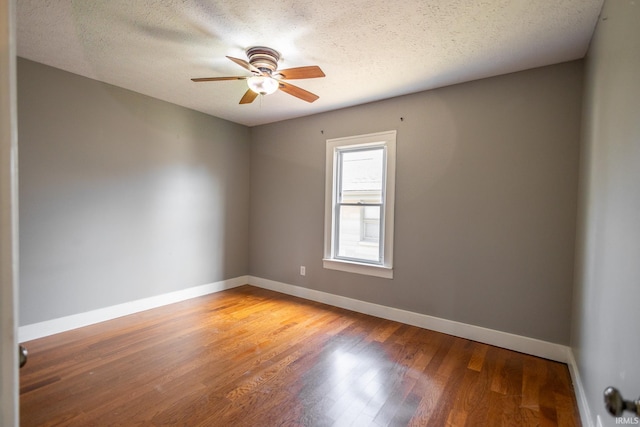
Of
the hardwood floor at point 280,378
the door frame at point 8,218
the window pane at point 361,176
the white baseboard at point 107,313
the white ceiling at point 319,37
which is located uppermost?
the white ceiling at point 319,37

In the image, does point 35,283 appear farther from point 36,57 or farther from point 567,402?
point 567,402

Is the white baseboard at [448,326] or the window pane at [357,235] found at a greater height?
the window pane at [357,235]

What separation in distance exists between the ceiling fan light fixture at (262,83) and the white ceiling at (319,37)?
0.85 ft

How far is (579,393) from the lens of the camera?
6.62ft

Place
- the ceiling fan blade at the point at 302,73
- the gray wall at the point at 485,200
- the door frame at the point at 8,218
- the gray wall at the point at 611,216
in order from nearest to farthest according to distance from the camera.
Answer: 1. the door frame at the point at 8,218
2. the gray wall at the point at 611,216
3. the ceiling fan blade at the point at 302,73
4. the gray wall at the point at 485,200

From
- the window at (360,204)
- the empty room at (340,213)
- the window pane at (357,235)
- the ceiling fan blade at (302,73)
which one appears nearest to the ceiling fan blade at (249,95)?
the empty room at (340,213)

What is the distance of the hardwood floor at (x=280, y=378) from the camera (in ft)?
6.15

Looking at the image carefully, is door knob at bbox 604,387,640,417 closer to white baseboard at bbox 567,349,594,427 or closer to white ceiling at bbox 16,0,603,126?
white baseboard at bbox 567,349,594,427

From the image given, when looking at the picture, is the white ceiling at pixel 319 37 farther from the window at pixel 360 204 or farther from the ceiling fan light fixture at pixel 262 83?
the window at pixel 360 204

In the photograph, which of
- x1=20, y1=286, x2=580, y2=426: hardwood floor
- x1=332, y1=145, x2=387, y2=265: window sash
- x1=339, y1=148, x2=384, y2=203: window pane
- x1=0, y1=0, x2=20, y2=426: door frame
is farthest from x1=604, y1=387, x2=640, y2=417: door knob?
x1=339, y1=148, x2=384, y2=203: window pane

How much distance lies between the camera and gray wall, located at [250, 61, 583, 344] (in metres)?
2.56

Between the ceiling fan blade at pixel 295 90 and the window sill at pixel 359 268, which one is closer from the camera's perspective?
the ceiling fan blade at pixel 295 90

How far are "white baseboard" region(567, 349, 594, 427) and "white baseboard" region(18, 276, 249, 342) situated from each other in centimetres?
407

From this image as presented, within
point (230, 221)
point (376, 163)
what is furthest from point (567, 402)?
point (230, 221)
